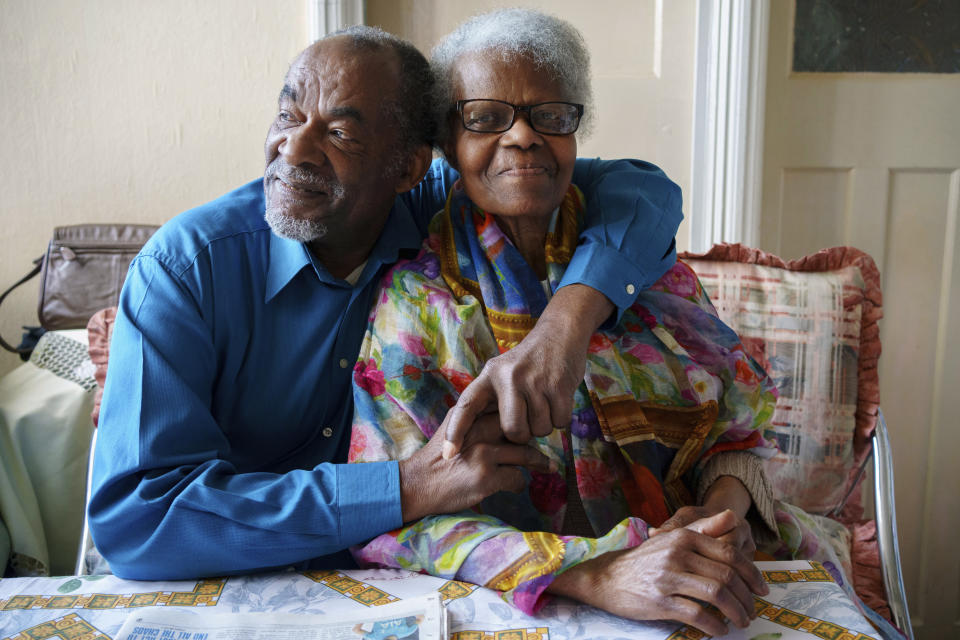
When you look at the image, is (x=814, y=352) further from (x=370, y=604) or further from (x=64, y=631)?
(x=64, y=631)

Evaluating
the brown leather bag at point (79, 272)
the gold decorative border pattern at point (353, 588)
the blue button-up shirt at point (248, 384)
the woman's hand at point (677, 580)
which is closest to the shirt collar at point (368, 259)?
the blue button-up shirt at point (248, 384)

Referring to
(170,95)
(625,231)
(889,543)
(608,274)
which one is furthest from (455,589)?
(170,95)

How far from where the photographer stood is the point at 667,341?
1189 mm

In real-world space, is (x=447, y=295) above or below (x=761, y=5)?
below

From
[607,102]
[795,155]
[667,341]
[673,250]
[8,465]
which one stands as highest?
[607,102]

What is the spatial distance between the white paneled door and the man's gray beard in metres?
1.48

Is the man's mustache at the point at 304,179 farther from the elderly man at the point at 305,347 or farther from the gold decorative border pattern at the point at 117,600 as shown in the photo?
the gold decorative border pattern at the point at 117,600

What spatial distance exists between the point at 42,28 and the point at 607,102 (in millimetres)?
1488

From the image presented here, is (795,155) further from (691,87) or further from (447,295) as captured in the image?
(447,295)

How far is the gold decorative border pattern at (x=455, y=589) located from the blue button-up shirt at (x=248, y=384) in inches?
4.4

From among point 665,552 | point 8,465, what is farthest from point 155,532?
point 8,465

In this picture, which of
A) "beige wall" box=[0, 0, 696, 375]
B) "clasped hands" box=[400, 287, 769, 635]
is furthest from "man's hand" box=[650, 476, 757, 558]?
"beige wall" box=[0, 0, 696, 375]

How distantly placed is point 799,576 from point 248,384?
78 cm

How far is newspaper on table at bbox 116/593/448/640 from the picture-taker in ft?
2.49
